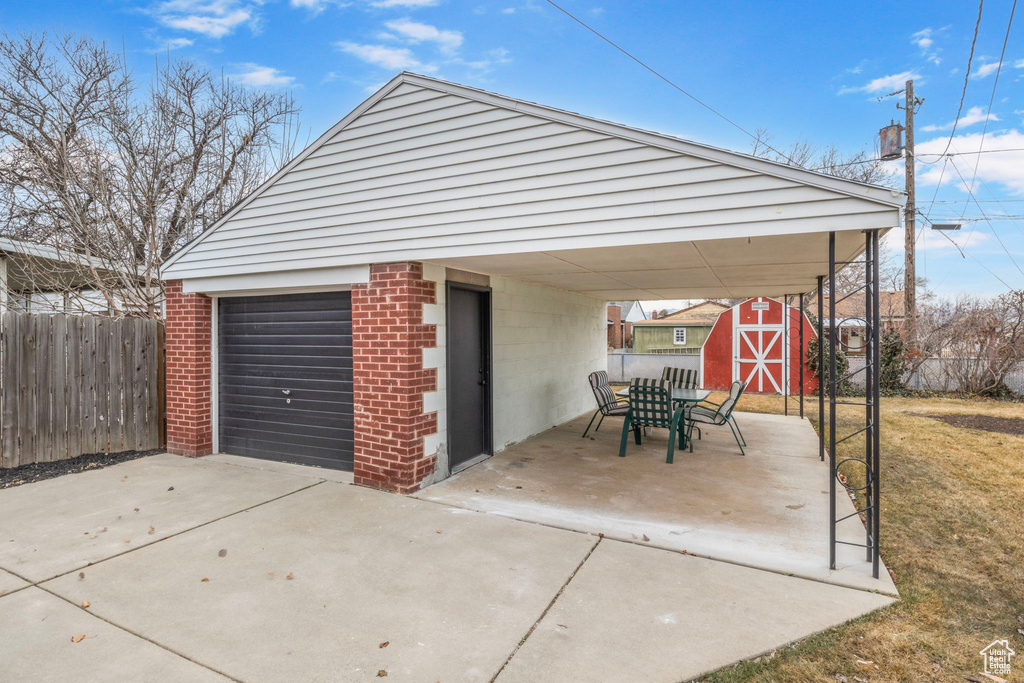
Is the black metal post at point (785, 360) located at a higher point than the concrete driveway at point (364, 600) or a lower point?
higher

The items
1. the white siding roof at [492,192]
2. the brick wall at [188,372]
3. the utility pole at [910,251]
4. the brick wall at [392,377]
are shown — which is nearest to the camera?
the white siding roof at [492,192]

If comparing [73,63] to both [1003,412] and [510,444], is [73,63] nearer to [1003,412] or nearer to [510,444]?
[510,444]

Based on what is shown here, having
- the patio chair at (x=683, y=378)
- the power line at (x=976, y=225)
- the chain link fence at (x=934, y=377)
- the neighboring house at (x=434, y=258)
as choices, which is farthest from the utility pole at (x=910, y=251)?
the neighboring house at (x=434, y=258)

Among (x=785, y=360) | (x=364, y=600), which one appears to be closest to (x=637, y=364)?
(x=785, y=360)

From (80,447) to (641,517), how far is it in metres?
6.17

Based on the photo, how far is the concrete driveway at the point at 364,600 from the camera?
223cm

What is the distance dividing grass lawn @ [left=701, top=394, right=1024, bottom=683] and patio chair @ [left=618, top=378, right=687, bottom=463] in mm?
2012

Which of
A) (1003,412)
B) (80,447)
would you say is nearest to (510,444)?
(80,447)

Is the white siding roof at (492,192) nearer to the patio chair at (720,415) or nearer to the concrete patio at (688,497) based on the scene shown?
the concrete patio at (688,497)

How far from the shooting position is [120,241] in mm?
7852

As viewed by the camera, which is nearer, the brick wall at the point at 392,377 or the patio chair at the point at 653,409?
the brick wall at the point at 392,377

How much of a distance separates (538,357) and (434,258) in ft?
10.1

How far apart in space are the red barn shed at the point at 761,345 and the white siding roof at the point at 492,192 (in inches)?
379

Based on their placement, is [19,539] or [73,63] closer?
[19,539]
